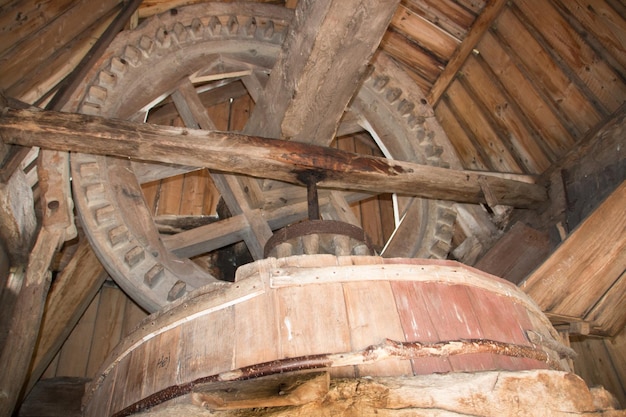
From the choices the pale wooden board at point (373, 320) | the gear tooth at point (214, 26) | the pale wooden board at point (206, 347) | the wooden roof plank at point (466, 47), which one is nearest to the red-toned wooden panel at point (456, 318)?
the pale wooden board at point (373, 320)

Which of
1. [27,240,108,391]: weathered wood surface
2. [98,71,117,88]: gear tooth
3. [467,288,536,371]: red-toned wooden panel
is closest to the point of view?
[467,288,536,371]: red-toned wooden panel

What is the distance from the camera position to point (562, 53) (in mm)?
3699

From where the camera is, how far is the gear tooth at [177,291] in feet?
8.87

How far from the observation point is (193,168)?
11.2 feet

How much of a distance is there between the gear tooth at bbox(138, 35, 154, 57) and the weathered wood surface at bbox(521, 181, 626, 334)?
2.59 metres

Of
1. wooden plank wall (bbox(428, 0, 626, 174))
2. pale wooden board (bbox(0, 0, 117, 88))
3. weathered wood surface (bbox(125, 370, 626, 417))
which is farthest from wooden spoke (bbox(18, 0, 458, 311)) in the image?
weathered wood surface (bbox(125, 370, 626, 417))

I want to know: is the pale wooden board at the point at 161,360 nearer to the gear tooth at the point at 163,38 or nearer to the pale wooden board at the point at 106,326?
the pale wooden board at the point at 106,326

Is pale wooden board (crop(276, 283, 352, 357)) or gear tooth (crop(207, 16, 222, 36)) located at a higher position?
gear tooth (crop(207, 16, 222, 36))

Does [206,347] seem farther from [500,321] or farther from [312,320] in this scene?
[500,321]

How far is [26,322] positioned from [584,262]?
2838 millimetres

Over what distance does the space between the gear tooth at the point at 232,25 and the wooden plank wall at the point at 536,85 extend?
1810mm

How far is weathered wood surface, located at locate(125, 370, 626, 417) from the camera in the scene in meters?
1.49

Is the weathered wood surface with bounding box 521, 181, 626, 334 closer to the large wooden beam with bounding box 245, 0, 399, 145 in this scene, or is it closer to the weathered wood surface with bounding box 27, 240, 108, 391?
the large wooden beam with bounding box 245, 0, 399, 145

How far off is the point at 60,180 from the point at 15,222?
0.30 m
